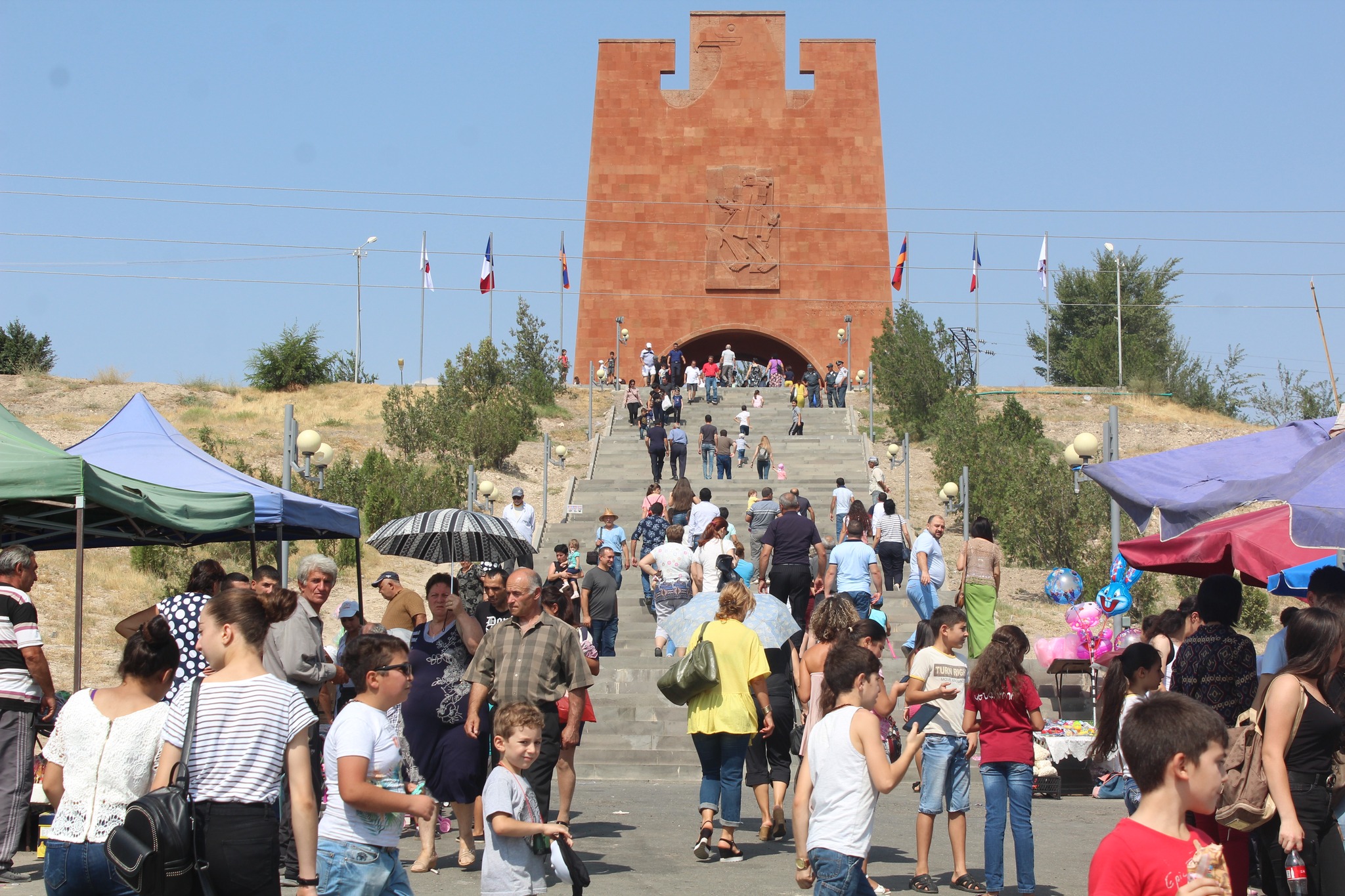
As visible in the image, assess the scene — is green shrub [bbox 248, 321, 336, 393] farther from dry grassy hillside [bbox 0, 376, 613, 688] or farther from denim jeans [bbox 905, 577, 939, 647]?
denim jeans [bbox 905, 577, 939, 647]

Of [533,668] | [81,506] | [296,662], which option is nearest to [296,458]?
[81,506]

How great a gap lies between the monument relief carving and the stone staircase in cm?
513

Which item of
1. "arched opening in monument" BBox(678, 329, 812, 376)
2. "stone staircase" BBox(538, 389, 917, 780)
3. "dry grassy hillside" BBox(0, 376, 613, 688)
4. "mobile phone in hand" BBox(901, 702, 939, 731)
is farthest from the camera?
"arched opening in monument" BBox(678, 329, 812, 376)

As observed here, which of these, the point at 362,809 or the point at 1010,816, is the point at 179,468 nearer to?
the point at 362,809

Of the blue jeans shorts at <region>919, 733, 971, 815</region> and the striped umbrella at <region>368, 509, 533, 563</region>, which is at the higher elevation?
the striped umbrella at <region>368, 509, 533, 563</region>

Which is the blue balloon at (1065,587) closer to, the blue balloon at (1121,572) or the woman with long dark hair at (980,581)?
the blue balloon at (1121,572)

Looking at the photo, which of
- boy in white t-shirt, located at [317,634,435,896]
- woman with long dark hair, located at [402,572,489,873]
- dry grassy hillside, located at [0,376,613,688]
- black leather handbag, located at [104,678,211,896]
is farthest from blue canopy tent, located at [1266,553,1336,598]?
dry grassy hillside, located at [0,376,613,688]

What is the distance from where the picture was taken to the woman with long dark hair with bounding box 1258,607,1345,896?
15.6 ft

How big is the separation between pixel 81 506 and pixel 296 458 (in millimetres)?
6709

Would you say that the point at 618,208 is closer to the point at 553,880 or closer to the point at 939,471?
the point at 939,471

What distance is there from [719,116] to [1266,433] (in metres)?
34.8

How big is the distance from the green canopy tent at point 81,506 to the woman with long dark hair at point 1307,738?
219 inches

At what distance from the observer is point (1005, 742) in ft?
22.0

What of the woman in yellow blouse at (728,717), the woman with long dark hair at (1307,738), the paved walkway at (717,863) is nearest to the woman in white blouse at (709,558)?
the paved walkway at (717,863)
